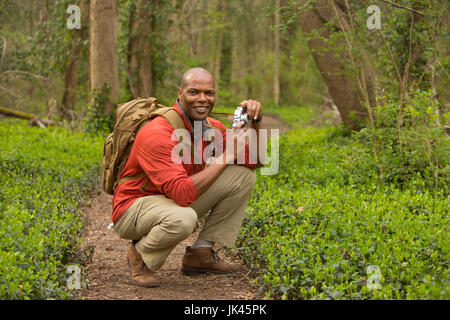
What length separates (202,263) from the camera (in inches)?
190

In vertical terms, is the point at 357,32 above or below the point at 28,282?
above

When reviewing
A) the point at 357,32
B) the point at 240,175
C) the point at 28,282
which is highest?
the point at 357,32

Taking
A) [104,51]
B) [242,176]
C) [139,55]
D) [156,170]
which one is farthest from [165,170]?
[139,55]

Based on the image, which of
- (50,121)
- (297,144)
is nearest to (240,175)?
(297,144)

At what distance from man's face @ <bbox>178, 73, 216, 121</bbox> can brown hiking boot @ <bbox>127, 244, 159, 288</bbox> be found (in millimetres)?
1249

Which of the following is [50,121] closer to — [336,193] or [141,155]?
[336,193]

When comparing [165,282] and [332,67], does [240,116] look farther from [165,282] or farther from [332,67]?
[332,67]

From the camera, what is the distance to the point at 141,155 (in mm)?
4324

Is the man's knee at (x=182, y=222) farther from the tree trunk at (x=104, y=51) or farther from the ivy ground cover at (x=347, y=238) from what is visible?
the tree trunk at (x=104, y=51)

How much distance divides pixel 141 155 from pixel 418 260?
229cm

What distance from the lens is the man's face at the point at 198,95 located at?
4.51m

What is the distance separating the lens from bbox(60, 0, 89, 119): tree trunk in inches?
628

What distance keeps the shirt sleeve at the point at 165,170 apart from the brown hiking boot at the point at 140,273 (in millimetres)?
659

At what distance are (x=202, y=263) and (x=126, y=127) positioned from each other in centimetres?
134
